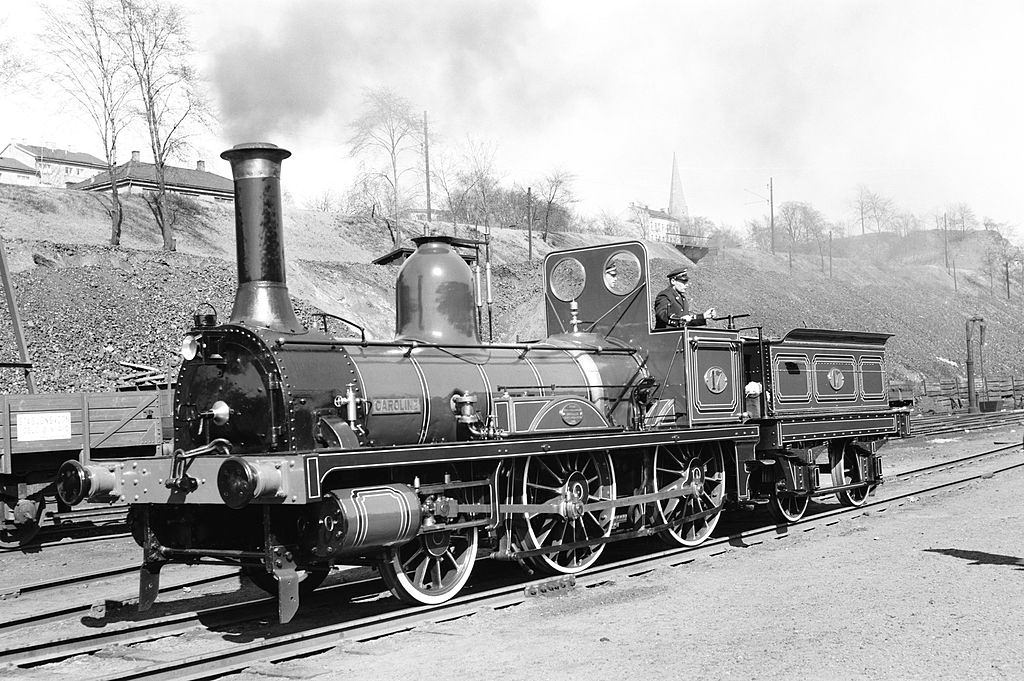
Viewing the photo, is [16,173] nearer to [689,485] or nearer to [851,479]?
[851,479]

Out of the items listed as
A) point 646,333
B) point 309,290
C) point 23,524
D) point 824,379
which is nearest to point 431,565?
point 646,333

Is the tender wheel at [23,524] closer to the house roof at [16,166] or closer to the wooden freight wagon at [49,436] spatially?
the wooden freight wagon at [49,436]

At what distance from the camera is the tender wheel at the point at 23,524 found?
43.3 feet

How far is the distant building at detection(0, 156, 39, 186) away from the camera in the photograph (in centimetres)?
8294

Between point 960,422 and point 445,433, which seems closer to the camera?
point 445,433

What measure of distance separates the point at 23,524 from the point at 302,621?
23.3 ft

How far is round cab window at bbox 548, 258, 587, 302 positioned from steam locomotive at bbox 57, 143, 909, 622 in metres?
0.03

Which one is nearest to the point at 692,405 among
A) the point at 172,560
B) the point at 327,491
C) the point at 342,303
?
the point at 327,491

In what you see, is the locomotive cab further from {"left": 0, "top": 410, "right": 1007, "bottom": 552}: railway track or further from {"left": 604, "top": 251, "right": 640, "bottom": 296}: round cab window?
{"left": 0, "top": 410, "right": 1007, "bottom": 552}: railway track

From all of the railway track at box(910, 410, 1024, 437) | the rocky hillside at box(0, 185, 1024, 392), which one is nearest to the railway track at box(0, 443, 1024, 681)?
the rocky hillside at box(0, 185, 1024, 392)

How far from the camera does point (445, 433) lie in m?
8.80

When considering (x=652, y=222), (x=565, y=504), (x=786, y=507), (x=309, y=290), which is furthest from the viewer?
(x=652, y=222)

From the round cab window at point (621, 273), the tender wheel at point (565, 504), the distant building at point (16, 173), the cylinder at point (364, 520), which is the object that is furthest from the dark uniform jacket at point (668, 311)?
the distant building at point (16, 173)

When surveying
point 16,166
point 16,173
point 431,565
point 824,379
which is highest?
point 16,166
